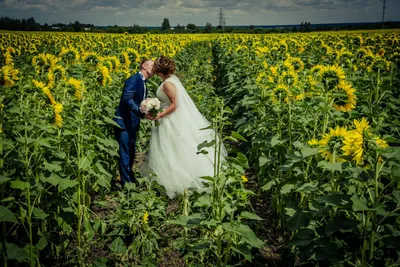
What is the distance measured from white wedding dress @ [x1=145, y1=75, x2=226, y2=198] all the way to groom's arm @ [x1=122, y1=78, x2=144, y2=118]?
458 mm

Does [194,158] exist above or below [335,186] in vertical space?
below

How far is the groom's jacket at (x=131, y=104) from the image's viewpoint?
4191mm

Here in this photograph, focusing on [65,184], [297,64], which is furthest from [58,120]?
[297,64]

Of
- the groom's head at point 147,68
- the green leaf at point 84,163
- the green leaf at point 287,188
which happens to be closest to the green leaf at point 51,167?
the green leaf at point 84,163

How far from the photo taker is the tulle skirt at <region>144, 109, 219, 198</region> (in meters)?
4.35

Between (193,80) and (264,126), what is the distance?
6330 millimetres

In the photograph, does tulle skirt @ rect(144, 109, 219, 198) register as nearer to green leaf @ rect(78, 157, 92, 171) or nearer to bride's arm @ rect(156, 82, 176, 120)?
bride's arm @ rect(156, 82, 176, 120)

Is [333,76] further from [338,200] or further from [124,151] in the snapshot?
[124,151]

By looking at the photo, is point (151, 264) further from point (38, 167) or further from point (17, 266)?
point (38, 167)

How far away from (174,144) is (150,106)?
68cm

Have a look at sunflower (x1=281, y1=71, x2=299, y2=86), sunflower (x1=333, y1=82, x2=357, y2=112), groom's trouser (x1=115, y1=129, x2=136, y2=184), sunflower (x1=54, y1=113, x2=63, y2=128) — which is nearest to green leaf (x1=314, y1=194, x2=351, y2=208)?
sunflower (x1=333, y1=82, x2=357, y2=112)

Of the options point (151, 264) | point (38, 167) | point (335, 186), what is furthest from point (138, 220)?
point (335, 186)

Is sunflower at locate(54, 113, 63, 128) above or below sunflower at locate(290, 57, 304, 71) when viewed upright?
below

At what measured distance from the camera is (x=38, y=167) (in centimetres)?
265
